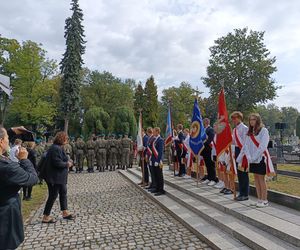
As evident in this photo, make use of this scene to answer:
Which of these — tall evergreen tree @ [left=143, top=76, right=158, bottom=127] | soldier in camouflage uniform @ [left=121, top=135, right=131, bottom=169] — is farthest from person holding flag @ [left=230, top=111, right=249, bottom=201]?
tall evergreen tree @ [left=143, top=76, right=158, bottom=127]

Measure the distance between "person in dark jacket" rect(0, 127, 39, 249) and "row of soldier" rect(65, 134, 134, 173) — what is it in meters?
14.8

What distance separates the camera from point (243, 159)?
6.95 meters

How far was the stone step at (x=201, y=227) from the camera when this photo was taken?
5129 mm

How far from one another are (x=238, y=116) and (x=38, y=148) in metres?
9.40

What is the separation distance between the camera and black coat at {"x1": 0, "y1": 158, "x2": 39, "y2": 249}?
3.21 metres

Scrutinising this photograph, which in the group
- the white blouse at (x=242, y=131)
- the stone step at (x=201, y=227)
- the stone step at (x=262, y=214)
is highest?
the white blouse at (x=242, y=131)

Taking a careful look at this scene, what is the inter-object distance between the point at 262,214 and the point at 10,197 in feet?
14.8

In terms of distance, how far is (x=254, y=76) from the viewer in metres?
39.2

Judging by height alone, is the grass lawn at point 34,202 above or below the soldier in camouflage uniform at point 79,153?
below

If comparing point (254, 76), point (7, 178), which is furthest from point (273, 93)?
point (7, 178)

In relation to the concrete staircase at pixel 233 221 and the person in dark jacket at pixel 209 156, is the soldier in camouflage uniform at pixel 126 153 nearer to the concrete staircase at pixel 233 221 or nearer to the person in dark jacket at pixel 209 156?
the person in dark jacket at pixel 209 156

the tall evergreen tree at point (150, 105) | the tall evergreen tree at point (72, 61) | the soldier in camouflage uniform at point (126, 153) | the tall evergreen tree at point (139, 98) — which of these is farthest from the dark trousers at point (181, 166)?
the tall evergreen tree at point (139, 98)

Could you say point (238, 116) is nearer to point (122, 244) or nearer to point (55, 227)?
point (122, 244)

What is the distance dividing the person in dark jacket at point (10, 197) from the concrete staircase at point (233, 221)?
3.16 meters
